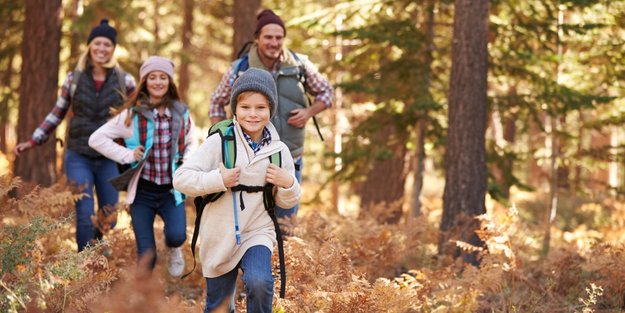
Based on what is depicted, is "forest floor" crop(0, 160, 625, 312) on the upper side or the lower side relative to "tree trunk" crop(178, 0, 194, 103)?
lower

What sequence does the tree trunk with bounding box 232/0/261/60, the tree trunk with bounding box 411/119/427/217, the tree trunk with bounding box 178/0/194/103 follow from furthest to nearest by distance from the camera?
the tree trunk with bounding box 178/0/194/103, the tree trunk with bounding box 232/0/261/60, the tree trunk with bounding box 411/119/427/217

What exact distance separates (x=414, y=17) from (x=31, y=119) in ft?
21.3

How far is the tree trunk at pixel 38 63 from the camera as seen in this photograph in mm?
11102

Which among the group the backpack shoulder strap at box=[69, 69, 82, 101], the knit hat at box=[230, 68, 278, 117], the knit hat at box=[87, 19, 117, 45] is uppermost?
the knit hat at box=[87, 19, 117, 45]

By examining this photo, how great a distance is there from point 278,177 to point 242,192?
27 cm

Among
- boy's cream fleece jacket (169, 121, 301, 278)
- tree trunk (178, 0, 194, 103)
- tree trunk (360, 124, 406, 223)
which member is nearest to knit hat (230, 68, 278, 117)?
boy's cream fleece jacket (169, 121, 301, 278)

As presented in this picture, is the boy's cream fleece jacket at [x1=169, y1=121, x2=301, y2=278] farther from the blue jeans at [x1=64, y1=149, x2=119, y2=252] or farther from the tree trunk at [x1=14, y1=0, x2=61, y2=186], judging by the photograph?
the tree trunk at [x1=14, y1=0, x2=61, y2=186]

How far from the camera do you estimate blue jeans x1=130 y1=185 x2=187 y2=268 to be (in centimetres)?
665

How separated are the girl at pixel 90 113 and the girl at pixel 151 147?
3.56ft

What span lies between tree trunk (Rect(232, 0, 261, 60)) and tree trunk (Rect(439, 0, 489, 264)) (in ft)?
15.9

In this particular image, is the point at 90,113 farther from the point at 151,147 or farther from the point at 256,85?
the point at 256,85

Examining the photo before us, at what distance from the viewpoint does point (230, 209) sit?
478 centimetres

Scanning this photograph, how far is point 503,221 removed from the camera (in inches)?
261

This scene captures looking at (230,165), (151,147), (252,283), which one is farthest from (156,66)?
(252,283)
